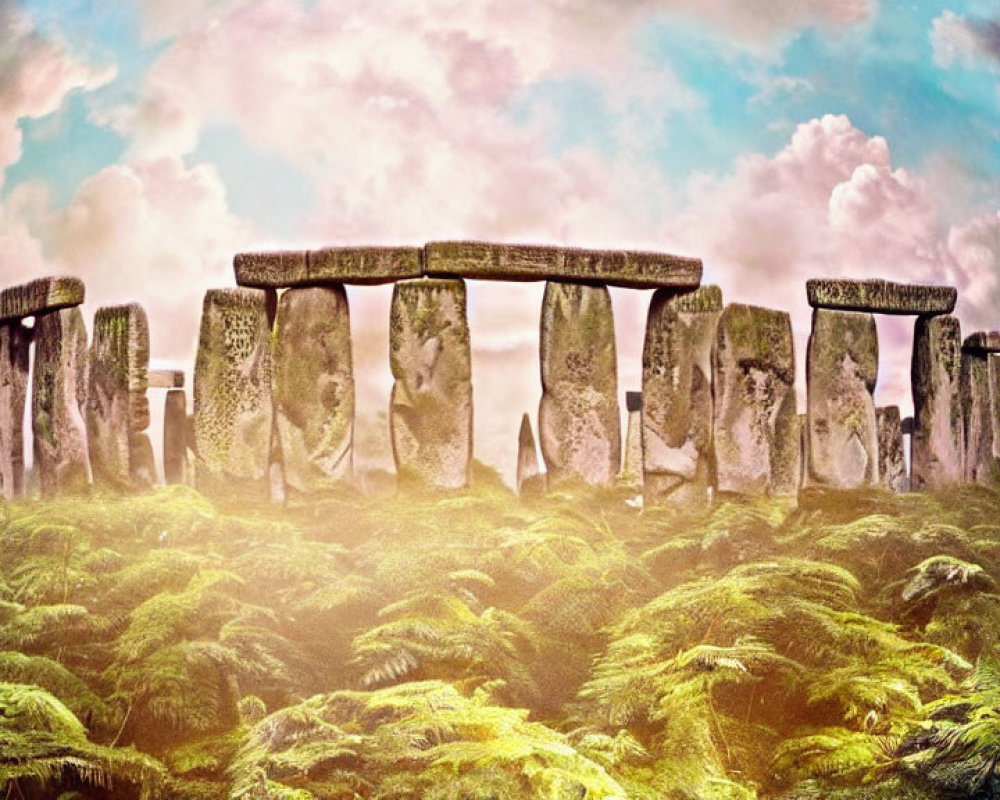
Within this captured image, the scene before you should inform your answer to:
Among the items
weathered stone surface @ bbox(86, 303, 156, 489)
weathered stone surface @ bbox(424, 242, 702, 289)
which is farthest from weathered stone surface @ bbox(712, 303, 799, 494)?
weathered stone surface @ bbox(86, 303, 156, 489)

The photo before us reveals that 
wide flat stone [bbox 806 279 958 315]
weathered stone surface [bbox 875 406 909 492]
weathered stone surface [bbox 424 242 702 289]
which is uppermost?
weathered stone surface [bbox 424 242 702 289]

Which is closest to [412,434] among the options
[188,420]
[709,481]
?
[709,481]

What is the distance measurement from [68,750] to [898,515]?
5.50 metres

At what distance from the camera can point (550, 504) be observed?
362 inches

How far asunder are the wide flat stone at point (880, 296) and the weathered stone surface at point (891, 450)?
3.17 m

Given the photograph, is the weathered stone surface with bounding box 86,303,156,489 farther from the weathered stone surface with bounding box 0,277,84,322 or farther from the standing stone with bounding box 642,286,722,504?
the standing stone with bounding box 642,286,722,504

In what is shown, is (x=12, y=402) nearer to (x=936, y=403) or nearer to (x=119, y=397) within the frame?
(x=119, y=397)

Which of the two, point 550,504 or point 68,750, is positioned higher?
point 550,504

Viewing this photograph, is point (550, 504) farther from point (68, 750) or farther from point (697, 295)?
point (68, 750)

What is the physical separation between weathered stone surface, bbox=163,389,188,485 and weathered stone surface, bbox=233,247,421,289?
202 inches

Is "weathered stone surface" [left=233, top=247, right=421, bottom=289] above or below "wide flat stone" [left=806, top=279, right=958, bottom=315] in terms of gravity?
above

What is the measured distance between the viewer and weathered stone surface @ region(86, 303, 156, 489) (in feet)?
34.2

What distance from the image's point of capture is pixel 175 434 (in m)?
15.2

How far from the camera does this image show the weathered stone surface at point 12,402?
11.8 metres
